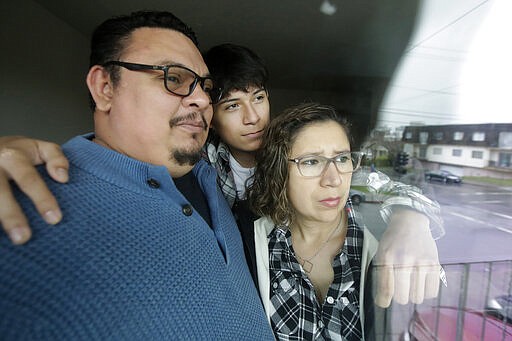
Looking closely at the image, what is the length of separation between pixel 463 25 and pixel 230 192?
2.57m

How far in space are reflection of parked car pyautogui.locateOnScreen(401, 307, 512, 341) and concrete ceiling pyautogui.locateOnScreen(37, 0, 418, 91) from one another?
303 centimetres

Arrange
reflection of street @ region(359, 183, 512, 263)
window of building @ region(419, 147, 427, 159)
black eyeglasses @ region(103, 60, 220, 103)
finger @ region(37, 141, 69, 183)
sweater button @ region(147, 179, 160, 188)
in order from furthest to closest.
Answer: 1. window of building @ region(419, 147, 427, 159)
2. reflection of street @ region(359, 183, 512, 263)
3. black eyeglasses @ region(103, 60, 220, 103)
4. sweater button @ region(147, 179, 160, 188)
5. finger @ region(37, 141, 69, 183)

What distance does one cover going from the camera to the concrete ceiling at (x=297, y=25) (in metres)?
3.08

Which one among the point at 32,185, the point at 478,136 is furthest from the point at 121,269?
the point at 478,136

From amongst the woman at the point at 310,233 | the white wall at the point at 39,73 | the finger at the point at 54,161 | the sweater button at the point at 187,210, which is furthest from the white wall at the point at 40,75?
the finger at the point at 54,161

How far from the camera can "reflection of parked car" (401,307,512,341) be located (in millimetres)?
905

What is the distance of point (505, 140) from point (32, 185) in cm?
142

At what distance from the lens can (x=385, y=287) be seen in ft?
2.69

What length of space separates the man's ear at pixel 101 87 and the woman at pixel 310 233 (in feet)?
1.73

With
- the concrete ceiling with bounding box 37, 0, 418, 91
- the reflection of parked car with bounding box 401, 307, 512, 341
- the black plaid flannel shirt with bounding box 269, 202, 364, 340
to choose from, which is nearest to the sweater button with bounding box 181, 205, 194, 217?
the black plaid flannel shirt with bounding box 269, 202, 364, 340

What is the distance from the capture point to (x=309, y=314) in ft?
2.73

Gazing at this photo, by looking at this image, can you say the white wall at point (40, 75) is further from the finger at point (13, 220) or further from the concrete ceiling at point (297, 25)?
the finger at point (13, 220)

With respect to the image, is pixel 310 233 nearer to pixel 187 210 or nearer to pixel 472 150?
pixel 187 210

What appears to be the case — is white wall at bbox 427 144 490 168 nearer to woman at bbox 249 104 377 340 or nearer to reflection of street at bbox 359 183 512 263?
reflection of street at bbox 359 183 512 263
